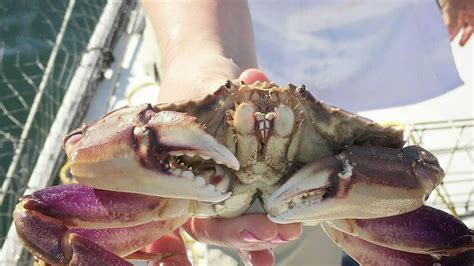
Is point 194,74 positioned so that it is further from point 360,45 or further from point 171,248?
point 360,45

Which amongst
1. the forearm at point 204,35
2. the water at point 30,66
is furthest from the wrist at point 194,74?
the water at point 30,66

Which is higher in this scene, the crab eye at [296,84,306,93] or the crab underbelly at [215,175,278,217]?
the crab eye at [296,84,306,93]

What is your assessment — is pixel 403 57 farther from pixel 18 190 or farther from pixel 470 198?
pixel 18 190

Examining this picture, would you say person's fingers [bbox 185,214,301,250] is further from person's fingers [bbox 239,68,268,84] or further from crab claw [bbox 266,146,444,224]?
person's fingers [bbox 239,68,268,84]

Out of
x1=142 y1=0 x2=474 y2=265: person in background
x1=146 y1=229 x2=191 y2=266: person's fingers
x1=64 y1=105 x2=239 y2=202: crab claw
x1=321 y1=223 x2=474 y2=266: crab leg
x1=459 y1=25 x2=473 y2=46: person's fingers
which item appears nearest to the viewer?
x1=64 y1=105 x2=239 y2=202: crab claw

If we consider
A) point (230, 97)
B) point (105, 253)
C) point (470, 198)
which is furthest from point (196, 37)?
point (470, 198)

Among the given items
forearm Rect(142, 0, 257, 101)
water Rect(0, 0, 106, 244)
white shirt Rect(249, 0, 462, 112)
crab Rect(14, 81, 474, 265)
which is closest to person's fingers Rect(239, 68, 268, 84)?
forearm Rect(142, 0, 257, 101)
